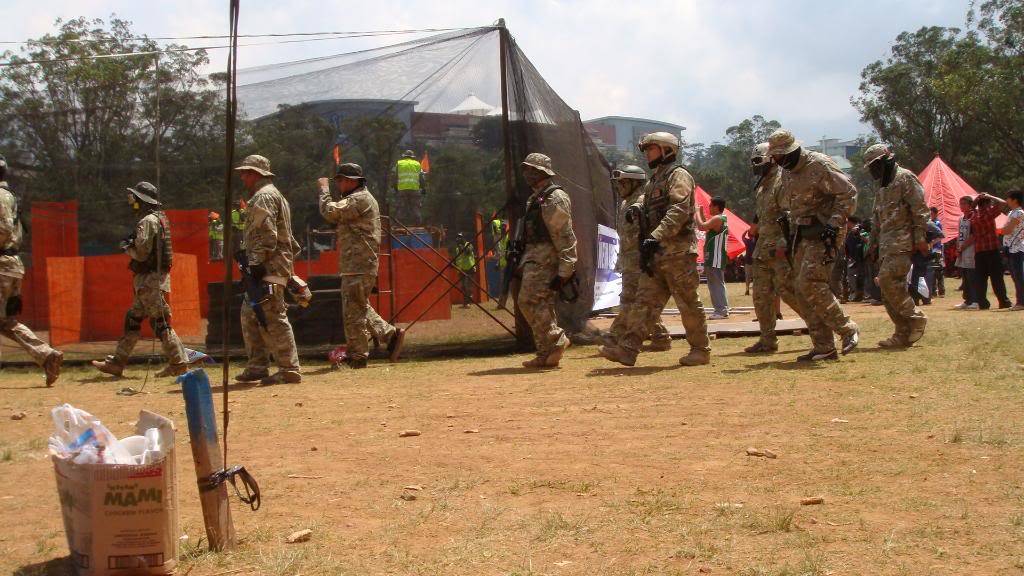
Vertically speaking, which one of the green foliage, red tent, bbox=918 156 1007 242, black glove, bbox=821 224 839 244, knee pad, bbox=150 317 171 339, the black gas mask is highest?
the green foliage

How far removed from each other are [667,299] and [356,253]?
3.06 meters

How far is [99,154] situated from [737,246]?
66.1 feet

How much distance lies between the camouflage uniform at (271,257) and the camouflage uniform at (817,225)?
438 cm

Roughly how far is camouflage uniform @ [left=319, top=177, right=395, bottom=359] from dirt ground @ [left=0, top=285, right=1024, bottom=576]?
1360mm

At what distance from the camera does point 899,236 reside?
32.8 ft

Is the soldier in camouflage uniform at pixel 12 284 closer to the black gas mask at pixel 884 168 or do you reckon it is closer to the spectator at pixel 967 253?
the black gas mask at pixel 884 168

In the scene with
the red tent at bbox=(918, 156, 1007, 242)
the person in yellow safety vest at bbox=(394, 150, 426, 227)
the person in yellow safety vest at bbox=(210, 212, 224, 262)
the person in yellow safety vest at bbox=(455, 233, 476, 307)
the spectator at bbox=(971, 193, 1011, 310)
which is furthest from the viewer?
the red tent at bbox=(918, 156, 1007, 242)

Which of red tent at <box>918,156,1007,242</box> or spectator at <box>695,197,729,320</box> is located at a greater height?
Answer: red tent at <box>918,156,1007,242</box>

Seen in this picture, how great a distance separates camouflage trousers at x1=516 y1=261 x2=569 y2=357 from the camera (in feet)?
31.6

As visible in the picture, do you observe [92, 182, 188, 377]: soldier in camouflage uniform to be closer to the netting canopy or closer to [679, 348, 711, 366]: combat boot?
the netting canopy

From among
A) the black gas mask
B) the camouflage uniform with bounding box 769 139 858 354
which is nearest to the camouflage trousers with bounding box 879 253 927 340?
the black gas mask

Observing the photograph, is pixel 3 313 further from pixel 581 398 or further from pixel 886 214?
pixel 886 214

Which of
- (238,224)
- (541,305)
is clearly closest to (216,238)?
(238,224)

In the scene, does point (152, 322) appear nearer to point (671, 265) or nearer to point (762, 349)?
point (671, 265)
